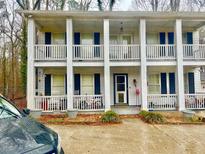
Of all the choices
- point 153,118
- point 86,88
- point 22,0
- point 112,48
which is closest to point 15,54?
point 22,0

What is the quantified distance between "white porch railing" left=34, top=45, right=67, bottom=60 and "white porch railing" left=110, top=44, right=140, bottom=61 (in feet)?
10.5

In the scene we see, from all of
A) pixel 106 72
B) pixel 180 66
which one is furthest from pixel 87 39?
pixel 180 66

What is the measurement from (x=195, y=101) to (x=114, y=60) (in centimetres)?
586

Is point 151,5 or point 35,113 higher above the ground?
point 151,5

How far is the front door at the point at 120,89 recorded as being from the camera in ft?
54.6

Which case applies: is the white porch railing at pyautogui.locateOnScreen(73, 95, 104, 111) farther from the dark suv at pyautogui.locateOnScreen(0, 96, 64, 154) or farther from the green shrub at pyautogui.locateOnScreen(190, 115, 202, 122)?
the dark suv at pyautogui.locateOnScreen(0, 96, 64, 154)

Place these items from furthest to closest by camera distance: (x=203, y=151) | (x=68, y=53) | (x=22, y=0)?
1. (x=22, y=0)
2. (x=68, y=53)
3. (x=203, y=151)

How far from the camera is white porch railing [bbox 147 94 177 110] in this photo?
1460 centimetres

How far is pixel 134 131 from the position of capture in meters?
9.58

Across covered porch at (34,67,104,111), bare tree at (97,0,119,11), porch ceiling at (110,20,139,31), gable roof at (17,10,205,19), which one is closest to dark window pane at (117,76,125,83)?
covered porch at (34,67,104,111)

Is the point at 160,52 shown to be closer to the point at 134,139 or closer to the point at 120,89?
the point at 120,89

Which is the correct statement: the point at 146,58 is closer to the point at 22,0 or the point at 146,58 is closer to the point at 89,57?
the point at 89,57

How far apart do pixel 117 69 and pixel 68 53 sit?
4.17m

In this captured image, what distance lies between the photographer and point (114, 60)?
47.3 feet
